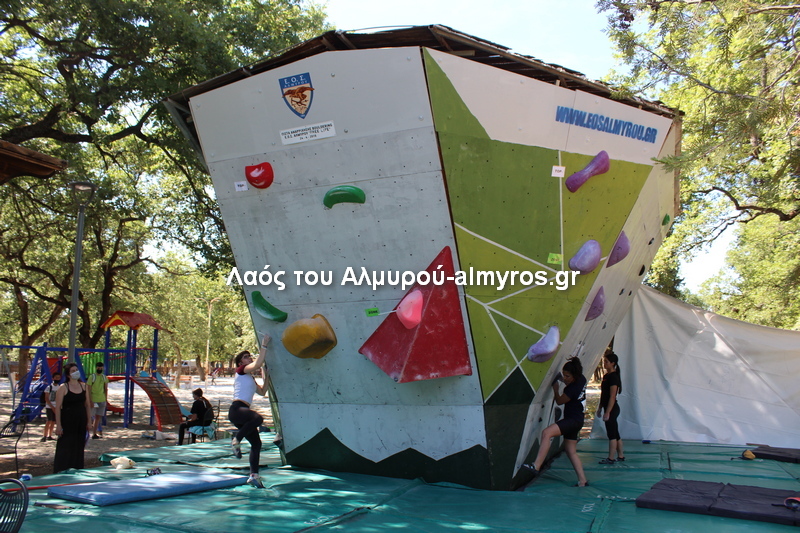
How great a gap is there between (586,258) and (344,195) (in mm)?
2751

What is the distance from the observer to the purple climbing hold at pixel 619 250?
273 inches

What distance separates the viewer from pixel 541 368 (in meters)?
6.60

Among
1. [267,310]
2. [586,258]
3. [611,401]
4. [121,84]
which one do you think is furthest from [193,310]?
[586,258]

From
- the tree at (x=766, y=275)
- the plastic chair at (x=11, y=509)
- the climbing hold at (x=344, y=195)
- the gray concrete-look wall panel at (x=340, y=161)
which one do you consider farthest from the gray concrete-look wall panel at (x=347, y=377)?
the tree at (x=766, y=275)

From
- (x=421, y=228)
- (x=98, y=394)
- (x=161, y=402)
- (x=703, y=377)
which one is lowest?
(x=161, y=402)

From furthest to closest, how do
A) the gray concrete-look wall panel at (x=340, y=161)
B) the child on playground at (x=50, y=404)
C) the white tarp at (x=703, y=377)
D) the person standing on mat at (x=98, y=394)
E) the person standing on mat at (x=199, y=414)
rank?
1. the person standing on mat at (x=98, y=394)
2. the child on playground at (x=50, y=404)
3. the person standing on mat at (x=199, y=414)
4. the white tarp at (x=703, y=377)
5. the gray concrete-look wall panel at (x=340, y=161)

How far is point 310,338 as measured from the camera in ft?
22.3

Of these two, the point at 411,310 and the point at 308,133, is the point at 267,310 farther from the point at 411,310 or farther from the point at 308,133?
the point at 308,133

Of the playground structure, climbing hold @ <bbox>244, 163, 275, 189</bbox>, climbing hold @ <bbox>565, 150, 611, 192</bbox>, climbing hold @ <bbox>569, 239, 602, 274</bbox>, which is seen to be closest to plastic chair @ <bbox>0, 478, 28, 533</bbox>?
climbing hold @ <bbox>244, 163, 275, 189</bbox>

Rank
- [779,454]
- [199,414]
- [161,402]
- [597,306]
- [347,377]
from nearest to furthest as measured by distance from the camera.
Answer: [347,377] → [597,306] → [779,454] → [199,414] → [161,402]

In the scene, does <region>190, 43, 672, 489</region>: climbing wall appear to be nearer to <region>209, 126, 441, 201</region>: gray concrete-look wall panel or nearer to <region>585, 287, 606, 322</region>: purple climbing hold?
<region>209, 126, 441, 201</region>: gray concrete-look wall panel

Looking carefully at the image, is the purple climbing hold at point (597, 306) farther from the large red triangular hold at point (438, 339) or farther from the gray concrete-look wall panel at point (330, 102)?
the gray concrete-look wall panel at point (330, 102)

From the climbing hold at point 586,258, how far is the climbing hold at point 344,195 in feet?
7.93

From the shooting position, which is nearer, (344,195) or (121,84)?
(344,195)
